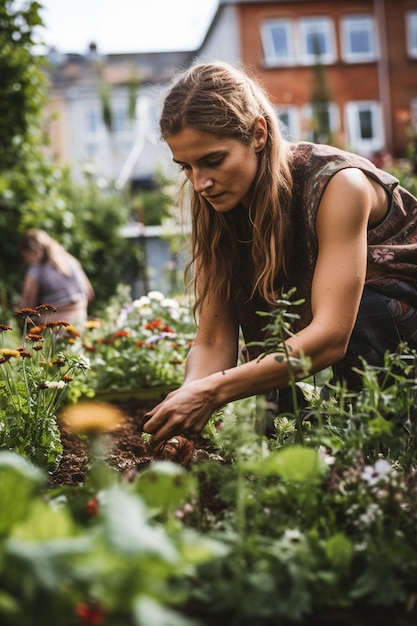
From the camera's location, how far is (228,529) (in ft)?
4.01

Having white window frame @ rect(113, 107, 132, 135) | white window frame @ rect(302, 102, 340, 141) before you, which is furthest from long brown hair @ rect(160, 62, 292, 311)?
white window frame @ rect(113, 107, 132, 135)

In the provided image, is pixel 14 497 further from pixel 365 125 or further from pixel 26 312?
pixel 365 125

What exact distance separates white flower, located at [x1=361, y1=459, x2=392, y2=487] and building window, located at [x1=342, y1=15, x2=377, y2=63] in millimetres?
24616

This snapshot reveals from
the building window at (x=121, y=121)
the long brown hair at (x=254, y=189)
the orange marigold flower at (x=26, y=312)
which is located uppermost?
the building window at (x=121, y=121)

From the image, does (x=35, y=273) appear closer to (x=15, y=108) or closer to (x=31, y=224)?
(x=31, y=224)

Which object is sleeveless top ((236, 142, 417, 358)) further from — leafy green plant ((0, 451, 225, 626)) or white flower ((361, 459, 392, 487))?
leafy green plant ((0, 451, 225, 626))

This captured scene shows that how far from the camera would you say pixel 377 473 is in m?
1.27

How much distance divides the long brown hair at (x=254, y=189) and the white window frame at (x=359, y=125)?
22748mm

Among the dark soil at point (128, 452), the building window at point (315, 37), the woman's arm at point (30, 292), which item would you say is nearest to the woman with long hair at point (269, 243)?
the dark soil at point (128, 452)

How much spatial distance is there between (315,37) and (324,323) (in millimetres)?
23381

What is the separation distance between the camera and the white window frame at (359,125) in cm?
2408

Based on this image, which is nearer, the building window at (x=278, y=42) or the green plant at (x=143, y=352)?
the green plant at (x=143, y=352)

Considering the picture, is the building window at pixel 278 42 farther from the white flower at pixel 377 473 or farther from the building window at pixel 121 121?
the white flower at pixel 377 473

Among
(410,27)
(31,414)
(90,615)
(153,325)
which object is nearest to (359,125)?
(410,27)
